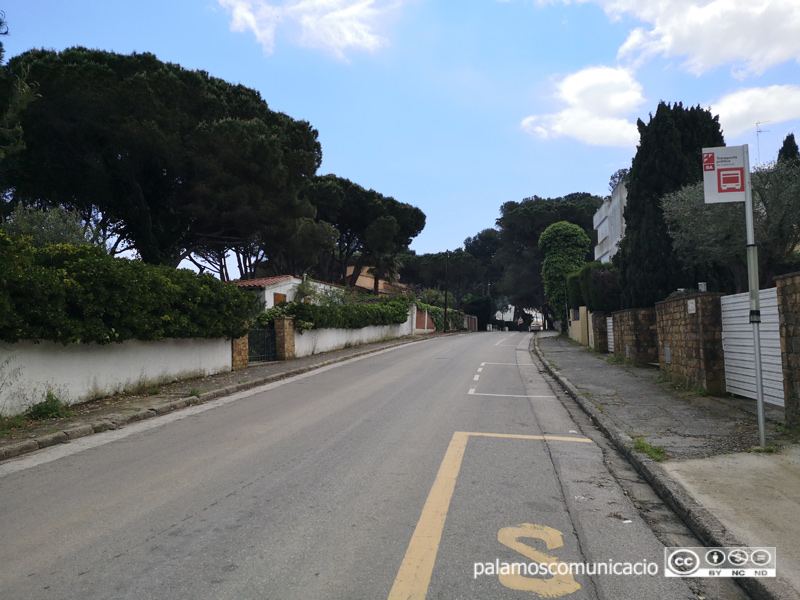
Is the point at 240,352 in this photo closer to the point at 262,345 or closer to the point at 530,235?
the point at 262,345

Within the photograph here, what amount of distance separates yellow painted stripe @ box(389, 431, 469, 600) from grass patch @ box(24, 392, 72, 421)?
21.9 ft

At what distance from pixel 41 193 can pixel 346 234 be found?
2412 centimetres

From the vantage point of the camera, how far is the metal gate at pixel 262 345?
18.4 m

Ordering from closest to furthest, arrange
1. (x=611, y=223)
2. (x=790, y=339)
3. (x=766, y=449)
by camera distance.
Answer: (x=766, y=449) → (x=790, y=339) → (x=611, y=223)

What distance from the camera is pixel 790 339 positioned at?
6.87 metres

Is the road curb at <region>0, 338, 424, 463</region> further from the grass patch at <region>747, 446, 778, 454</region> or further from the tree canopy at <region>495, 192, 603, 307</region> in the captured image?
the tree canopy at <region>495, 192, 603, 307</region>

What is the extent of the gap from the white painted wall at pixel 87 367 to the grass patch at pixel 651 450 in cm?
903

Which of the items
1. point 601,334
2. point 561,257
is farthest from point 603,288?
point 561,257

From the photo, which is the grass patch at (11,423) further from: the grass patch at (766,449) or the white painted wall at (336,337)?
the white painted wall at (336,337)

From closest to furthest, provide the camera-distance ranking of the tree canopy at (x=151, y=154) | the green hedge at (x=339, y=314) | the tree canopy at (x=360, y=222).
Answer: the tree canopy at (x=151, y=154) < the green hedge at (x=339, y=314) < the tree canopy at (x=360, y=222)

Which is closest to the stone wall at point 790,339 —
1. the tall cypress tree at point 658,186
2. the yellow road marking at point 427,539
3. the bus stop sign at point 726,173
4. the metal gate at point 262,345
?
the bus stop sign at point 726,173

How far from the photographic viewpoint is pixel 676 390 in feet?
35.6

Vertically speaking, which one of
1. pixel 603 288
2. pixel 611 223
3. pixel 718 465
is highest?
pixel 611 223

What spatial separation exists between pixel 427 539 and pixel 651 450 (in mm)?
3663
